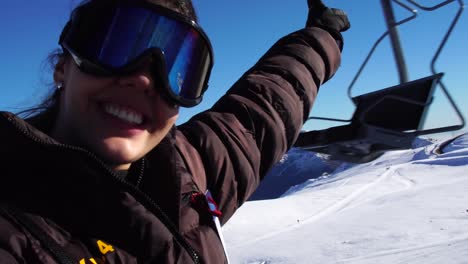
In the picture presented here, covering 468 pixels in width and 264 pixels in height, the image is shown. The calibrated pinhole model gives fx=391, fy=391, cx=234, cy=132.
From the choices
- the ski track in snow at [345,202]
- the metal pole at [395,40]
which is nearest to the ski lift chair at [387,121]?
the metal pole at [395,40]

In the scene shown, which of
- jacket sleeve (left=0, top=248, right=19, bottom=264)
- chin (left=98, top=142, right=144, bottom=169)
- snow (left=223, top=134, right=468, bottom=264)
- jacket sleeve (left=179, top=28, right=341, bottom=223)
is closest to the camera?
jacket sleeve (left=0, top=248, right=19, bottom=264)

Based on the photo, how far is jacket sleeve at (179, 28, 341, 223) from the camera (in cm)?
140

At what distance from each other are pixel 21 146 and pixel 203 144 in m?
0.67

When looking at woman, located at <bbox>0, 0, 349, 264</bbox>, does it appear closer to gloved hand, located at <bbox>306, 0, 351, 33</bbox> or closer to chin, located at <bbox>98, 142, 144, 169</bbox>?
chin, located at <bbox>98, 142, 144, 169</bbox>

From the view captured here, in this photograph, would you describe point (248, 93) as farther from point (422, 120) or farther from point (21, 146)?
point (422, 120)

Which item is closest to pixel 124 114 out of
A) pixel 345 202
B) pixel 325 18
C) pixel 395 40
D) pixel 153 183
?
pixel 153 183

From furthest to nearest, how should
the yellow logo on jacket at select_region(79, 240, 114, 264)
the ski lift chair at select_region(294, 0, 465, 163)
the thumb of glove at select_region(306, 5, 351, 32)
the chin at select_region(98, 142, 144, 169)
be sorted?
the ski lift chair at select_region(294, 0, 465, 163), the thumb of glove at select_region(306, 5, 351, 32), the chin at select_region(98, 142, 144, 169), the yellow logo on jacket at select_region(79, 240, 114, 264)

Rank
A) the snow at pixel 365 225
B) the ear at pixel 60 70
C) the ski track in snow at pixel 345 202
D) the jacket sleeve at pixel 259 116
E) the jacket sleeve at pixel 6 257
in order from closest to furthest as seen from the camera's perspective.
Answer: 1. the jacket sleeve at pixel 6 257
2. the ear at pixel 60 70
3. the jacket sleeve at pixel 259 116
4. the snow at pixel 365 225
5. the ski track in snow at pixel 345 202

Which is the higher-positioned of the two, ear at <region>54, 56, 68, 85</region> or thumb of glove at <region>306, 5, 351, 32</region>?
thumb of glove at <region>306, 5, 351, 32</region>

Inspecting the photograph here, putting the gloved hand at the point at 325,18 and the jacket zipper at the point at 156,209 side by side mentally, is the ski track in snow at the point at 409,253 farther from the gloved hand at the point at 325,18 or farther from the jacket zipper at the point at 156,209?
the jacket zipper at the point at 156,209

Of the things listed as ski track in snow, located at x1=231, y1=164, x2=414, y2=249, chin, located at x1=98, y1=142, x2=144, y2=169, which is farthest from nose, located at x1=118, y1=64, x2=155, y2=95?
ski track in snow, located at x1=231, y1=164, x2=414, y2=249

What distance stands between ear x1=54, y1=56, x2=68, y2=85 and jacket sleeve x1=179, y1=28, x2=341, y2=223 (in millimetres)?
450

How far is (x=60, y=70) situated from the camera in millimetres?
1140

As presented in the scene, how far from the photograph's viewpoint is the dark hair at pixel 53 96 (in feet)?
3.62
